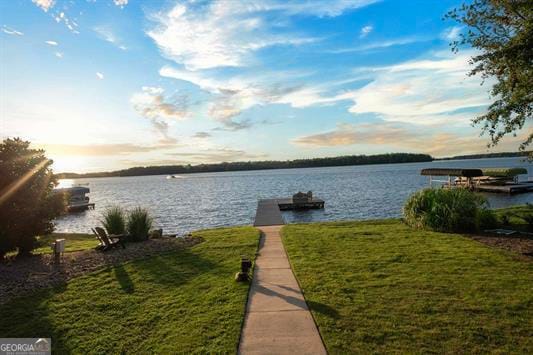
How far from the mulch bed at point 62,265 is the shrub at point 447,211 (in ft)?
30.6

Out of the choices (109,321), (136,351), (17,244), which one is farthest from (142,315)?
(17,244)

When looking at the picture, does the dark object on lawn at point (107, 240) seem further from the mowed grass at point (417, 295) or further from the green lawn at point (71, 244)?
the mowed grass at point (417, 295)

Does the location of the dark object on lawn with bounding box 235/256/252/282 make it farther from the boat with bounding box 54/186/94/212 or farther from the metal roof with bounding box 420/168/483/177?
the boat with bounding box 54/186/94/212

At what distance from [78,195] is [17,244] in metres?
45.2

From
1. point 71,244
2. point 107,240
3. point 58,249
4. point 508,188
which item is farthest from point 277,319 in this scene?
point 508,188

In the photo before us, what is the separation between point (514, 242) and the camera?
11.2 m

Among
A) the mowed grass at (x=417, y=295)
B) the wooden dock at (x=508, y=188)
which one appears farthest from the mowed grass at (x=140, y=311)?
the wooden dock at (x=508, y=188)

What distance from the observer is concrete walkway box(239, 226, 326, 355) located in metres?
5.01

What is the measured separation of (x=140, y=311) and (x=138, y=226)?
7.85 metres

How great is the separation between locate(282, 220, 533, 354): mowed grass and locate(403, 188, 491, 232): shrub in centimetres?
178

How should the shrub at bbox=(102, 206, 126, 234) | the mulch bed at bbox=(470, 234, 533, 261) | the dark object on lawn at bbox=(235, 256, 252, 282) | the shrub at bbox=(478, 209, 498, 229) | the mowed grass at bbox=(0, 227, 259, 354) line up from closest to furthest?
the mowed grass at bbox=(0, 227, 259, 354)
the dark object on lawn at bbox=(235, 256, 252, 282)
the mulch bed at bbox=(470, 234, 533, 261)
the shrub at bbox=(478, 209, 498, 229)
the shrub at bbox=(102, 206, 126, 234)

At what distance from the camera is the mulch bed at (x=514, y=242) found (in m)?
9.94

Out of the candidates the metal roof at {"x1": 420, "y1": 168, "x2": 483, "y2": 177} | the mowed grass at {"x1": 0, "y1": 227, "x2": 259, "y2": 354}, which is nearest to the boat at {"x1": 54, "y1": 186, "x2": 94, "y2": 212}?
the metal roof at {"x1": 420, "y1": 168, "x2": 483, "y2": 177}

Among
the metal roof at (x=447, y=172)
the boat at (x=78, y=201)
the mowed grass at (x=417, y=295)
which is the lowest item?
the boat at (x=78, y=201)
